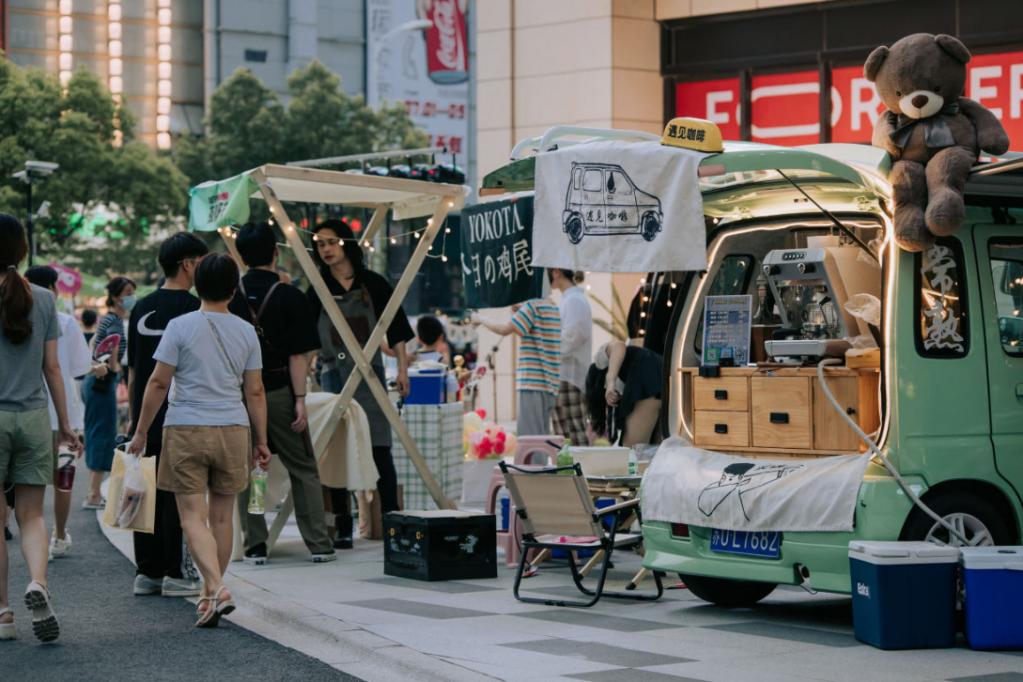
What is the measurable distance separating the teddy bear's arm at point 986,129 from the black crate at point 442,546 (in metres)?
3.85

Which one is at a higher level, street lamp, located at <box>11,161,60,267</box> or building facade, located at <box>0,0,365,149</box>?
building facade, located at <box>0,0,365,149</box>

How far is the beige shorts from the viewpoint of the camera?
8.37m

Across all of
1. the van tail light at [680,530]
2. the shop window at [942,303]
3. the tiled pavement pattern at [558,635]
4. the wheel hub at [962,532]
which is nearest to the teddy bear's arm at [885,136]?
the shop window at [942,303]

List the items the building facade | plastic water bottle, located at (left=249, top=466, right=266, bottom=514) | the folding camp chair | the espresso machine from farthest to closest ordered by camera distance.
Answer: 1. the building facade
2. plastic water bottle, located at (left=249, top=466, right=266, bottom=514)
3. the folding camp chair
4. the espresso machine

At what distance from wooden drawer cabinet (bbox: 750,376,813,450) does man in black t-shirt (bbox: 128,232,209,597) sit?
3.23m

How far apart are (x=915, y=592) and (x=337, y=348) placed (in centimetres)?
554

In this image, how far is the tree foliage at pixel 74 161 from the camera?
4909 centimetres

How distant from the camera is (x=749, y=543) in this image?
830 cm

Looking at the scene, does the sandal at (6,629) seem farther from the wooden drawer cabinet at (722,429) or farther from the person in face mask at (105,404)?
the person in face mask at (105,404)

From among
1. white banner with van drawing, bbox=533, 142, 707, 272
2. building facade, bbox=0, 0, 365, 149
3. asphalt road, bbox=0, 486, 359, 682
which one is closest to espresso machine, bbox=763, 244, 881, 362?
white banner with van drawing, bbox=533, 142, 707, 272

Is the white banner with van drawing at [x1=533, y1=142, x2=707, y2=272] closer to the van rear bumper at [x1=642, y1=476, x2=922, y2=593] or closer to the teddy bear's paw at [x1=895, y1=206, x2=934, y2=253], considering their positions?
the teddy bear's paw at [x1=895, y1=206, x2=934, y2=253]

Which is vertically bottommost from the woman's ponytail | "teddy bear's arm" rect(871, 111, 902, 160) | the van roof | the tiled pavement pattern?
the tiled pavement pattern

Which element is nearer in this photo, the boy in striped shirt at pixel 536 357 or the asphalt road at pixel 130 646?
the asphalt road at pixel 130 646

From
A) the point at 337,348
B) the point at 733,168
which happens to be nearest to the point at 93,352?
the point at 337,348
